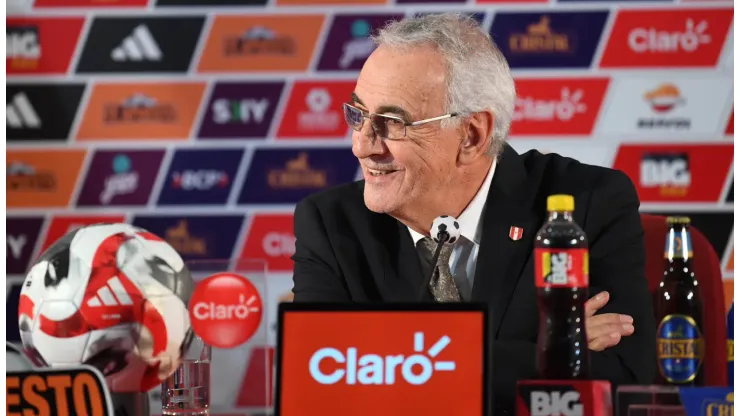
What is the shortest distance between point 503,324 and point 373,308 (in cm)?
62

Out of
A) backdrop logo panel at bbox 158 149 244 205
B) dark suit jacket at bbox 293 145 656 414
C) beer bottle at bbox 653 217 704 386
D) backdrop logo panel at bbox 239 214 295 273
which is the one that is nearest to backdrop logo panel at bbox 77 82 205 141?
backdrop logo panel at bbox 158 149 244 205

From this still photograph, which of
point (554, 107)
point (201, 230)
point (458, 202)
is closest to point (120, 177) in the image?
point (201, 230)

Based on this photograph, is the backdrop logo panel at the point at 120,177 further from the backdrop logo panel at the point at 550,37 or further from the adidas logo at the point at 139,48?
the backdrop logo panel at the point at 550,37

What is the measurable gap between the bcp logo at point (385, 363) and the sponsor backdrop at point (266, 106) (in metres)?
3.16

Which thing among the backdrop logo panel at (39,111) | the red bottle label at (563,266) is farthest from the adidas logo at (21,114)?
the red bottle label at (563,266)

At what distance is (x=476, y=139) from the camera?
6.68ft

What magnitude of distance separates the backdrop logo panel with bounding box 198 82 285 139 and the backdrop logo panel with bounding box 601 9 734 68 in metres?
1.49

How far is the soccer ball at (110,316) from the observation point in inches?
58.2

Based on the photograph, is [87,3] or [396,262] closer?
[396,262]

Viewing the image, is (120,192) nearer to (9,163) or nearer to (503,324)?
(9,163)

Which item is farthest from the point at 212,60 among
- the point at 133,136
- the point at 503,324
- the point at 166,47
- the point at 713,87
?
the point at 503,324

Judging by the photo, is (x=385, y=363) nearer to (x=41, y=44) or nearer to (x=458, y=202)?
(x=458, y=202)

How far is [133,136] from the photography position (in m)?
4.49

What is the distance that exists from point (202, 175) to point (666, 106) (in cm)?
208
